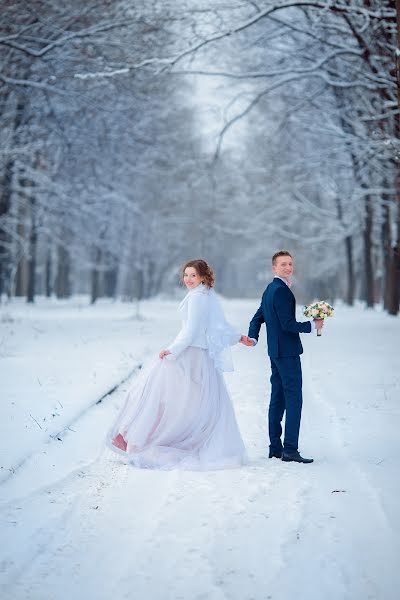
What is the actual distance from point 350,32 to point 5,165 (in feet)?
40.5

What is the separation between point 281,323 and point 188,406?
1121mm

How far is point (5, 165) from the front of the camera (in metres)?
21.5

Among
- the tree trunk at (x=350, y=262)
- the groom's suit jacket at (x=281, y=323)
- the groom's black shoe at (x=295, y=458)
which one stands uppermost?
the tree trunk at (x=350, y=262)

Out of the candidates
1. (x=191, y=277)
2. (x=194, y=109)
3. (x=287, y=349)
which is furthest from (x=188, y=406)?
(x=194, y=109)

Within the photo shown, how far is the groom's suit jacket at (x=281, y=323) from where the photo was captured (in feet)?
19.2

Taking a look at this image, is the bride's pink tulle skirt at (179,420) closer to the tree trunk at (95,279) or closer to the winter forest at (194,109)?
the winter forest at (194,109)

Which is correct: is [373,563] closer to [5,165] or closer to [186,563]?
[186,563]

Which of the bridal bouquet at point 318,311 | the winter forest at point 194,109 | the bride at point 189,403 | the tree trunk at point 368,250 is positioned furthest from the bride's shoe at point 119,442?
the tree trunk at point 368,250

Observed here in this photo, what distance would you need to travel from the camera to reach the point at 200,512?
4.50 meters

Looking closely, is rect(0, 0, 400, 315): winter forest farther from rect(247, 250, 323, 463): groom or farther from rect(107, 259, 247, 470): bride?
rect(107, 259, 247, 470): bride

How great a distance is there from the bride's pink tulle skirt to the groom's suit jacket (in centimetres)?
64

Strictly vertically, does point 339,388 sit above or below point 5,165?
below

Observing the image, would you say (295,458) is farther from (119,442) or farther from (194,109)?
(194,109)

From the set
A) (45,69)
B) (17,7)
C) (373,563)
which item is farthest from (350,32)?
(373,563)
